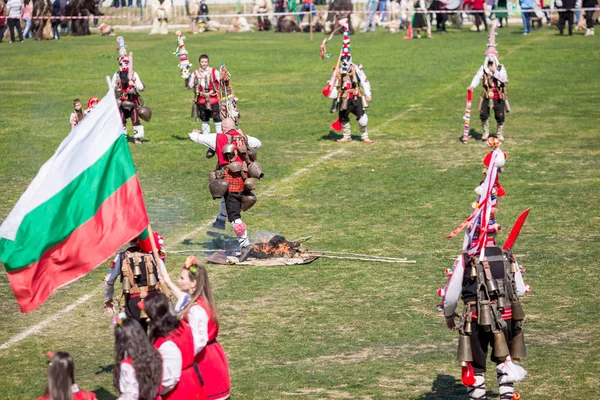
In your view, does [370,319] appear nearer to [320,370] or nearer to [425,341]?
[425,341]

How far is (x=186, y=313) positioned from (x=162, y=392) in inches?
28.8

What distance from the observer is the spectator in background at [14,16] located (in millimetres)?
46250

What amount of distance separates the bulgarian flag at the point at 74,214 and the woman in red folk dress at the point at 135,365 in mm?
1321

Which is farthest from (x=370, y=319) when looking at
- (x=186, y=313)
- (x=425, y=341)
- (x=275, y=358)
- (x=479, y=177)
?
(x=479, y=177)

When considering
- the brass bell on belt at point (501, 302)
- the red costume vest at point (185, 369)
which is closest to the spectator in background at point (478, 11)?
the brass bell on belt at point (501, 302)

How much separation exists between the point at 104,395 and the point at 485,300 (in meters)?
4.28

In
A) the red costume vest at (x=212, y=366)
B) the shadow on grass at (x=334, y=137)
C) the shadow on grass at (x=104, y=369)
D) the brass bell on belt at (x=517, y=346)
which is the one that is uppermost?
the red costume vest at (x=212, y=366)

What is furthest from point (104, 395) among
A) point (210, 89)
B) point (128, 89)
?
point (210, 89)

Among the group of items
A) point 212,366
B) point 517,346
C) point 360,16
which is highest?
point 360,16

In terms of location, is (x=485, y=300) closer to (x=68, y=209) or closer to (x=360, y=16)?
(x=68, y=209)

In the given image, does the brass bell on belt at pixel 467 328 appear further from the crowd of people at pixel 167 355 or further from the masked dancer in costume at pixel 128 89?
the masked dancer in costume at pixel 128 89

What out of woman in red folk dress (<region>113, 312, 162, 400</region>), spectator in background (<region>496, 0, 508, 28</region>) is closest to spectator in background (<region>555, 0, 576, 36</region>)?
spectator in background (<region>496, 0, 508, 28</region>)

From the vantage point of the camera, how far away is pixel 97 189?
9.55m

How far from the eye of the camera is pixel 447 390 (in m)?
11.2
